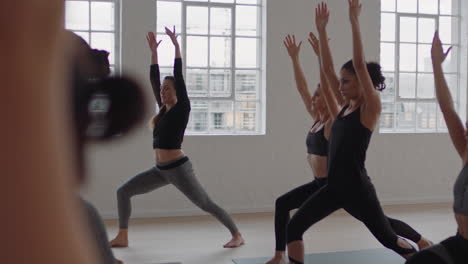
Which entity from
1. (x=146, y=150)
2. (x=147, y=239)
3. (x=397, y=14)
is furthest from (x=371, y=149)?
(x=147, y=239)

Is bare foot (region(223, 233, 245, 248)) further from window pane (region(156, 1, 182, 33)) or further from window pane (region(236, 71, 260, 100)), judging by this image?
window pane (region(156, 1, 182, 33))

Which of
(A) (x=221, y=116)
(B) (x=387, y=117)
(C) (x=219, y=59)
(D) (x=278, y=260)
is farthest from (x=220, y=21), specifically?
(D) (x=278, y=260)

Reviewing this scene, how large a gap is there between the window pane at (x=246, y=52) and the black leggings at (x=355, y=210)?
3.54 metres

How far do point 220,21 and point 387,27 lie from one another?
2.35 metres

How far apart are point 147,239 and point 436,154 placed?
4.14 m

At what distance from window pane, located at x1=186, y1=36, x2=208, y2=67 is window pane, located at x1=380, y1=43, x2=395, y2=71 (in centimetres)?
241

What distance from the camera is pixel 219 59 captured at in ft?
21.1

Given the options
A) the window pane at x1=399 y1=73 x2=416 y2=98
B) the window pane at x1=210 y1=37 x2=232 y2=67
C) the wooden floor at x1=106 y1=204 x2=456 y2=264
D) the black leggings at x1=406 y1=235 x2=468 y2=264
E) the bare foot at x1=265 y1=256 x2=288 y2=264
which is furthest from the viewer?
the window pane at x1=399 y1=73 x2=416 y2=98

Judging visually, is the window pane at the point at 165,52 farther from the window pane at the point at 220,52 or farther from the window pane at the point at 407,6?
the window pane at the point at 407,6

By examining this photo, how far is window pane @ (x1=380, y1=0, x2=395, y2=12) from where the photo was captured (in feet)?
23.2

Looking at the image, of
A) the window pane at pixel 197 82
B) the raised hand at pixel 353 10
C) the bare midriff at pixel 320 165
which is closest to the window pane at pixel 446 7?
the window pane at pixel 197 82

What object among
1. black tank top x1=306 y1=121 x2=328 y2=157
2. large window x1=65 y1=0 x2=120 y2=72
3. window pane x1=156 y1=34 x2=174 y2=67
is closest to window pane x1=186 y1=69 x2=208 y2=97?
window pane x1=156 y1=34 x2=174 y2=67

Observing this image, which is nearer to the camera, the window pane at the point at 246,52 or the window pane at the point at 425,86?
the window pane at the point at 246,52

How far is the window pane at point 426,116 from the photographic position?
7.33 meters
